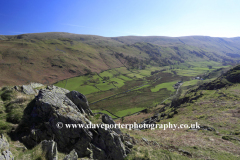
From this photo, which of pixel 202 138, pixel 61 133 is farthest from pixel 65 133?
pixel 202 138

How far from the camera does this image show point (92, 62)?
18925 cm

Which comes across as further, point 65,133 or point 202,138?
point 202,138

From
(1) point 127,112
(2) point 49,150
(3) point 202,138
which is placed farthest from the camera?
(1) point 127,112

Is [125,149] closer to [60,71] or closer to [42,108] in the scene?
[42,108]

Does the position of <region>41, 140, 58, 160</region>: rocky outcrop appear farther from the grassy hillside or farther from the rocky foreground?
the grassy hillside

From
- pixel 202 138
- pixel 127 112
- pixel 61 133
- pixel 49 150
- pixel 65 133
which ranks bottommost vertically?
pixel 127 112

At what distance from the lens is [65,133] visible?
1452cm

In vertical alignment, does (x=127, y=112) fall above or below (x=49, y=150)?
below

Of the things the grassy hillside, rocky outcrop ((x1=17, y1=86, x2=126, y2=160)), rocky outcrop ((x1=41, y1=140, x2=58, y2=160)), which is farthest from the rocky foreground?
the grassy hillside

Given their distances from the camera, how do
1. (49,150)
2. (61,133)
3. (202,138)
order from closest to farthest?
(49,150)
(61,133)
(202,138)

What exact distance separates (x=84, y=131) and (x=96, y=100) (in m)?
78.7

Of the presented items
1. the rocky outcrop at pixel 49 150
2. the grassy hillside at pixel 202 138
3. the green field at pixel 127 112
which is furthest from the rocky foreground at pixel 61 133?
the green field at pixel 127 112

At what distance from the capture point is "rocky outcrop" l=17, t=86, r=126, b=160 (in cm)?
1382

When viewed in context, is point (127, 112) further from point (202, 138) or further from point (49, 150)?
point (49, 150)
